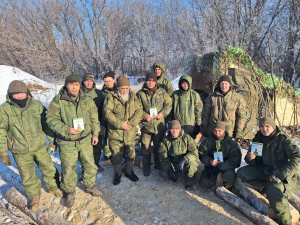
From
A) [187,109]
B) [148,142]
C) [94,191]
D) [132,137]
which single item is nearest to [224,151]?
[187,109]

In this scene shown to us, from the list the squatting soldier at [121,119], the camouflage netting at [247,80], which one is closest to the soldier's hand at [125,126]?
the squatting soldier at [121,119]

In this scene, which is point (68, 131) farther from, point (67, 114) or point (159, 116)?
point (159, 116)

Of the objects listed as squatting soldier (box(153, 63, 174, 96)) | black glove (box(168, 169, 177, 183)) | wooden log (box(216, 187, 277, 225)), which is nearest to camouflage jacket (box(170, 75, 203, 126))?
squatting soldier (box(153, 63, 174, 96))

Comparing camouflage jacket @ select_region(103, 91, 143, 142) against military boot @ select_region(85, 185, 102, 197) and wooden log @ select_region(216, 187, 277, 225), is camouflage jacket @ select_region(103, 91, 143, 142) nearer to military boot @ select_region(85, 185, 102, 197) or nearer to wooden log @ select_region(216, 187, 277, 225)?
military boot @ select_region(85, 185, 102, 197)

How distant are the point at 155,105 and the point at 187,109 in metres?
0.64

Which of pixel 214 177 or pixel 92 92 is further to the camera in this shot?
pixel 92 92

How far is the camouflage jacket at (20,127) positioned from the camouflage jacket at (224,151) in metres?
2.69

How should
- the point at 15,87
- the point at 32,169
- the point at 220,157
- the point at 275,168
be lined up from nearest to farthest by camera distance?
the point at 15,87 < the point at 275,168 < the point at 32,169 < the point at 220,157

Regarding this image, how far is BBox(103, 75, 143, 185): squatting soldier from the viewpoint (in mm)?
3670

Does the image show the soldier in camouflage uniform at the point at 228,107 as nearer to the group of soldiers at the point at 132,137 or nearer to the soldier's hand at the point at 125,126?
the group of soldiers at the point at 132,137

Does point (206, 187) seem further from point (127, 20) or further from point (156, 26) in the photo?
point (127, 20)

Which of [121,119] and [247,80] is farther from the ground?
[247,80]

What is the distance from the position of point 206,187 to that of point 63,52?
671 inches

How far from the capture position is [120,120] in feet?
12.1
